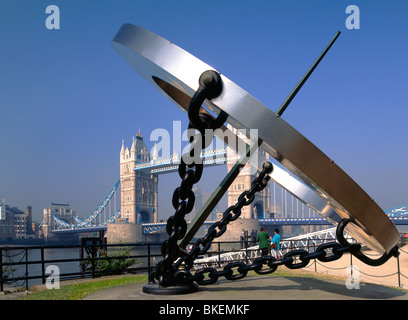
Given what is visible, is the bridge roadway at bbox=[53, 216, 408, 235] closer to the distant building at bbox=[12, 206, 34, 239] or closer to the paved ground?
the distant building at bbox=[12, 206, 34, 239]

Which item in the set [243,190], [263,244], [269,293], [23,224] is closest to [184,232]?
[269,293]

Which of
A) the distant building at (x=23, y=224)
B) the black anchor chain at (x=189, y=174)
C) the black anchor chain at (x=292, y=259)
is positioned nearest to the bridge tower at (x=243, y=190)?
the black anchor chain at (x=292, y=259)

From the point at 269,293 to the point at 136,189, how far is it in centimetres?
8998

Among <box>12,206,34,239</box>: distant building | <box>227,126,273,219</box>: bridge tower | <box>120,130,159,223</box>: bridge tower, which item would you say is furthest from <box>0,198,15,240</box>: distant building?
<box>227,126,273,219</box>: bridge tower

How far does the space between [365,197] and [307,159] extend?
0.82m

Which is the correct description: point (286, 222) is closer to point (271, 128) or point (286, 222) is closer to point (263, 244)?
point (263, 244)

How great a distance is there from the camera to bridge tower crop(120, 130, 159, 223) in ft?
304

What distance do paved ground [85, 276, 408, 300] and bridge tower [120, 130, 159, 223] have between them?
87.5m

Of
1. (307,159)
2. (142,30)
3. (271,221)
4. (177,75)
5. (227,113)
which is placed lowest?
(271,221)

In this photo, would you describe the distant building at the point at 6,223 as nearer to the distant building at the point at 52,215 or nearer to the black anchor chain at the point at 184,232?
the distant building at the point at 52,215

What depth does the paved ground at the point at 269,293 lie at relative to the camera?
4488 millimetres

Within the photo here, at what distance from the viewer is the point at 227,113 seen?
12.6 feet
